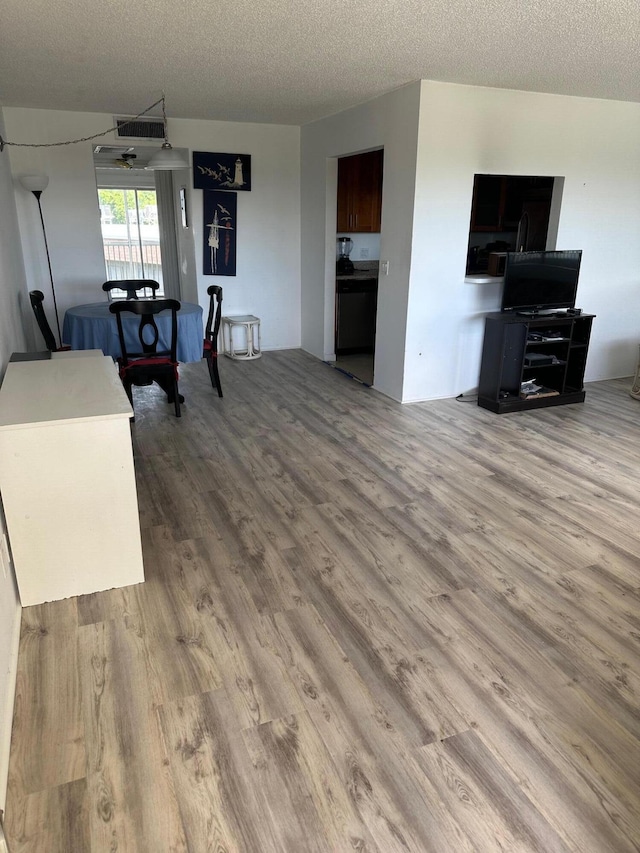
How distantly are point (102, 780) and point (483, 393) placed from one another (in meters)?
4.21

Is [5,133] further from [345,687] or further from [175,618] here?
[345,687]

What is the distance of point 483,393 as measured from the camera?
16.7 ft

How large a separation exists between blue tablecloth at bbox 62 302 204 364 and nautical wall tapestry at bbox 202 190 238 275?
6.35 ft

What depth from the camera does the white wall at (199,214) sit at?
559 cm

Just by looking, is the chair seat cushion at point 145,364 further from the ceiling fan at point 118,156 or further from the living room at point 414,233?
the ceiling fan at point 118,156

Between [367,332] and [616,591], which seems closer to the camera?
[616,591]

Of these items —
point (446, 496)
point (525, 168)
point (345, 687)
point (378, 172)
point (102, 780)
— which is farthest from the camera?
point (378, 172)

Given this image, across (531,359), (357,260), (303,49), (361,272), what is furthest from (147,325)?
(357,260)

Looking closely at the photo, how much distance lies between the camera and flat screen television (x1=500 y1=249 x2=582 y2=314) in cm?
476

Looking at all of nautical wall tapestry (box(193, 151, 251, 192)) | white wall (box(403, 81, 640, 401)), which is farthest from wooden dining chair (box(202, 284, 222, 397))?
nautical wall tapestry (box(193, 151, 251, 192))

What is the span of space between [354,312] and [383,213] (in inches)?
68.6

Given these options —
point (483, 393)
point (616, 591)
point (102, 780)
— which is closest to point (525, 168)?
point (483, 393)

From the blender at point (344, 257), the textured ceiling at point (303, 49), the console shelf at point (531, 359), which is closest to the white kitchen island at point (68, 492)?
the textured ceiling at point (303, 49)

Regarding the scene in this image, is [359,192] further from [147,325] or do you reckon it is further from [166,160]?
[147,325]
